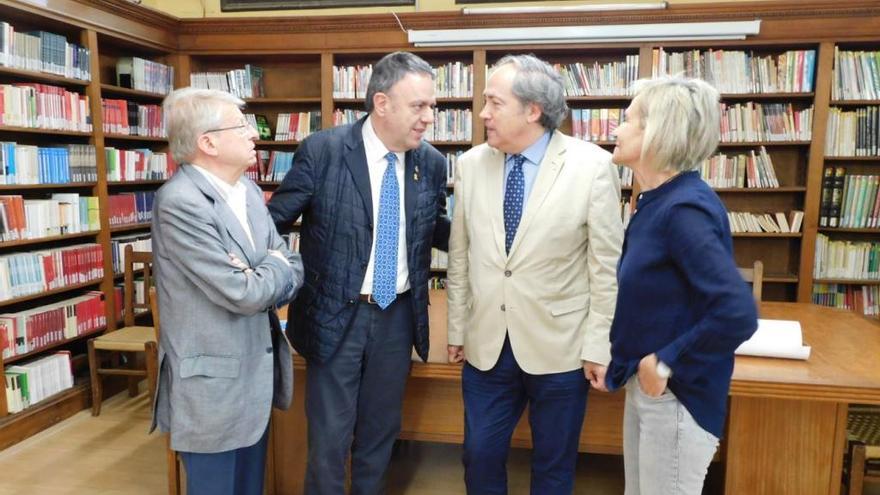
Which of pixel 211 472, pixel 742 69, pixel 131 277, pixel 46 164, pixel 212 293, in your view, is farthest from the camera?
pixel 742 69

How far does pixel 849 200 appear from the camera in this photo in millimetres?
4105

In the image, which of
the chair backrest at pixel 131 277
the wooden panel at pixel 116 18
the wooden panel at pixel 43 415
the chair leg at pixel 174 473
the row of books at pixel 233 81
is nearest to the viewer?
the chair leg at pixel 174 473

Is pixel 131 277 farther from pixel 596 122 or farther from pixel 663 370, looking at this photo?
pixel 663 370

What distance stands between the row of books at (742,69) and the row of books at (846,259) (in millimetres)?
1063

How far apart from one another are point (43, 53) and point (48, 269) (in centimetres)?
119

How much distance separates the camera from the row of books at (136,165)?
3922 mm

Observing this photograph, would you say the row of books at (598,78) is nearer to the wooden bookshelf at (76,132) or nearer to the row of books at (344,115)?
the row of books at (344,115)

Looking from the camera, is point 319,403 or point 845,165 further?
point 845,165

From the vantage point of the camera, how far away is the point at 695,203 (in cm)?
124

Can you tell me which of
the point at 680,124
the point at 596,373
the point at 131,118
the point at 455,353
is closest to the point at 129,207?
the point at 131,118

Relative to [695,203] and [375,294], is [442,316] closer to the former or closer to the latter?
[375,294]

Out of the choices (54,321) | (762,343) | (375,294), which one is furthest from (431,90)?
(54,321)

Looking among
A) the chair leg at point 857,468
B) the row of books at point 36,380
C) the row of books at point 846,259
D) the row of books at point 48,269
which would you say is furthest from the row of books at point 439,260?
the chair leg at point 857,468

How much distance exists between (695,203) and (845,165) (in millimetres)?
3799
